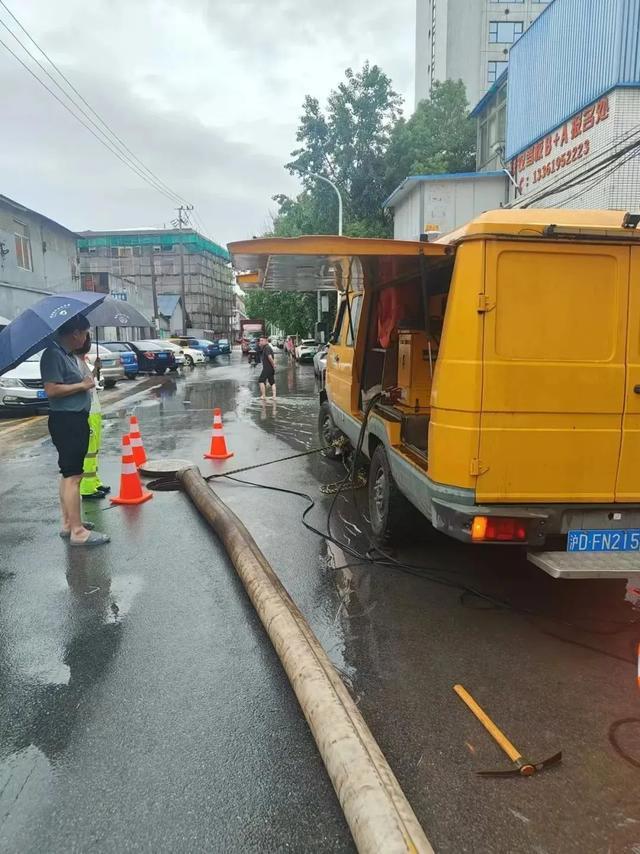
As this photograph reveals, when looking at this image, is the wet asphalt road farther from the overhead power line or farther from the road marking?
the overhead power line

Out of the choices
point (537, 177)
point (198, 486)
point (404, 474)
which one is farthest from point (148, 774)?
point (537, 177)

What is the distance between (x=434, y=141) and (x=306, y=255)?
29900mm

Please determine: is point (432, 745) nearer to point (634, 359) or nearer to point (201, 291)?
point (634, 359)

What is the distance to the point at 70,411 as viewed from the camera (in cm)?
513

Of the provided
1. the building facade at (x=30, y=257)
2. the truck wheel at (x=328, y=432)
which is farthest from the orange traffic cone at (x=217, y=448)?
the building facade at (x=30, y=257)

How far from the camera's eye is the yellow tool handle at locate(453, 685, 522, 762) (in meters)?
2.60

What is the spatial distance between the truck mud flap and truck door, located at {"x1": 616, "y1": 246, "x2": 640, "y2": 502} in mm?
356

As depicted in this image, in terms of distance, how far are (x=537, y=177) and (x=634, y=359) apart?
15.8 m

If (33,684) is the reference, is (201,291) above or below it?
above

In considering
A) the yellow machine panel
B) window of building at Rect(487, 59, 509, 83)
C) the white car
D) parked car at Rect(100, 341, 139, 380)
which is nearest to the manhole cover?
the yellow machine panel

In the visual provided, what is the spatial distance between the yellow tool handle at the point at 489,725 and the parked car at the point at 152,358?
24481 mm

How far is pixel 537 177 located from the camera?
17078 mm

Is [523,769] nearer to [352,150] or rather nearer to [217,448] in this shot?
[217,448]

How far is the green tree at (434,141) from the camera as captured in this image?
2938cm
